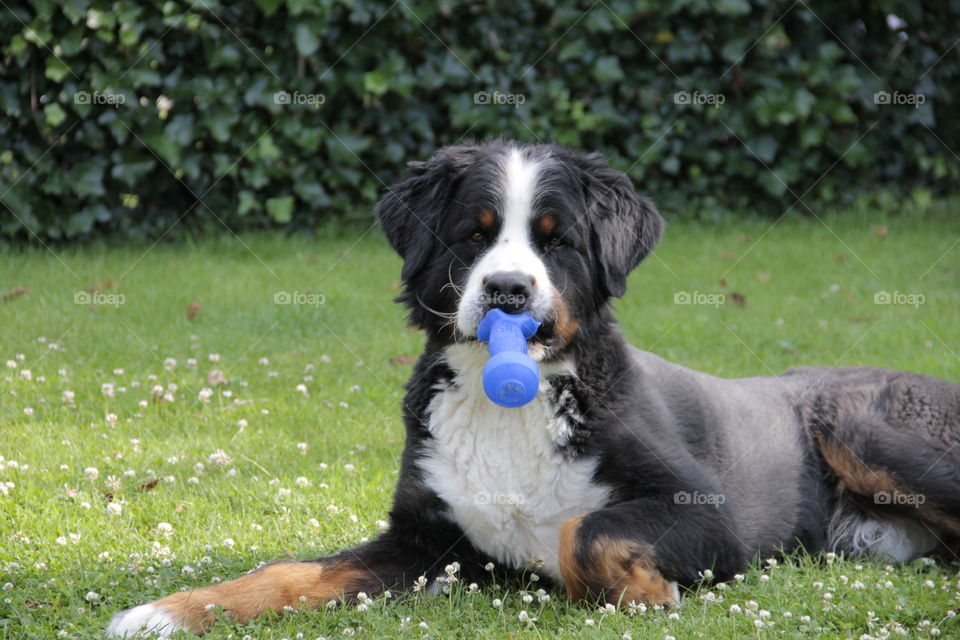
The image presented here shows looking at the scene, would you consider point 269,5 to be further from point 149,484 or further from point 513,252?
point 513,252

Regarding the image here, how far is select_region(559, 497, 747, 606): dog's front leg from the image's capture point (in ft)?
13.3

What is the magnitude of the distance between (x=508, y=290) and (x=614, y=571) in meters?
1.07

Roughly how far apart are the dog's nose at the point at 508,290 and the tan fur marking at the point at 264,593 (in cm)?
117

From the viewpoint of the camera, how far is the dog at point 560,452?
13.5 ft

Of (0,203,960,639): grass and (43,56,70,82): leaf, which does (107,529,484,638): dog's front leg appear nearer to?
(0,203,960,639): grass

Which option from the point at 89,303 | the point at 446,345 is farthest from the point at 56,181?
the point at 446,345

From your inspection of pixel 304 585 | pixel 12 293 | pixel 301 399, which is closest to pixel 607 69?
pixel 301 399

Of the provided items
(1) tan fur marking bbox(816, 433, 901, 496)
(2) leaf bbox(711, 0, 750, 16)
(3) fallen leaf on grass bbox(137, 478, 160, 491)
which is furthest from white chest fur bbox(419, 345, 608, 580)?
(2) leaf bbox(711, 0, 750, 16)

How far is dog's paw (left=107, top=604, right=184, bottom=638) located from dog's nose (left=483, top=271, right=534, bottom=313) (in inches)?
62.1

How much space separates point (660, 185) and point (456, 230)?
7477 millimetres

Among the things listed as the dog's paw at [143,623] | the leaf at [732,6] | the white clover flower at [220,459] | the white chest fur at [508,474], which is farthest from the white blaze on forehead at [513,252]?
the leaf at [732,6]

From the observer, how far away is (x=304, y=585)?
4.14 m

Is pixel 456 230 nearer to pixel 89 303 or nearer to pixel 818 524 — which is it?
pixel 818 524

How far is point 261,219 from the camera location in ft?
36.8
